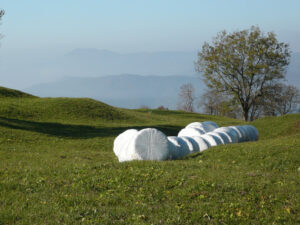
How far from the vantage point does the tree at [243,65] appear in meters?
52.4

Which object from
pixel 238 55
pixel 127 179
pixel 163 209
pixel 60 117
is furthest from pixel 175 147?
pixel 238 55

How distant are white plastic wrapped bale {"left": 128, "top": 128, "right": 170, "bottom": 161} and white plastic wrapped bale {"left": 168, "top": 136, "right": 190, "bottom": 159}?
0.36 metres

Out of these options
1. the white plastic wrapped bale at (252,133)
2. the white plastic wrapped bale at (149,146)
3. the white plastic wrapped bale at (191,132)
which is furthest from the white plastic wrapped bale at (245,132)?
the white plastic wrapped bale at (149,146)

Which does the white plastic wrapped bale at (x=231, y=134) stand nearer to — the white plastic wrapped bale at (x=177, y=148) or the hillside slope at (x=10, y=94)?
the white plastic wrapped bale at (x=177, y=148)

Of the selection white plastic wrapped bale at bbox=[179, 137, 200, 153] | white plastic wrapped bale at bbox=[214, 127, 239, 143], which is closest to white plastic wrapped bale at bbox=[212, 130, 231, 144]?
white plastic wrapped bale at bbox=[214, 127, 239, 143]

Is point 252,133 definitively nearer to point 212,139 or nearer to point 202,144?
point 212,139

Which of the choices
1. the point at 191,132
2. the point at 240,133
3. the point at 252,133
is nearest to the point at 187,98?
the point at 252,133

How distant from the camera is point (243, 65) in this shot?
173ft

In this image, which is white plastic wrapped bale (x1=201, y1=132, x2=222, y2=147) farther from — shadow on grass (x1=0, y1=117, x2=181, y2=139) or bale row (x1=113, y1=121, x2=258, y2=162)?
shadow on grass (x1=0, y1=117, x2=181, y2=139)

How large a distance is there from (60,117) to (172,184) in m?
28.9

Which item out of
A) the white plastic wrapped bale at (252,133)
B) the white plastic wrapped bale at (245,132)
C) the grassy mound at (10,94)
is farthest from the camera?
the grassy mound at (10,94)

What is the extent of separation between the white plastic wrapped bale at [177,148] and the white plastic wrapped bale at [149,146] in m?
0.36

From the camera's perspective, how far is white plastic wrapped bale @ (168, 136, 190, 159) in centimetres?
1716

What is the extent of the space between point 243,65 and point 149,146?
38738 mm
